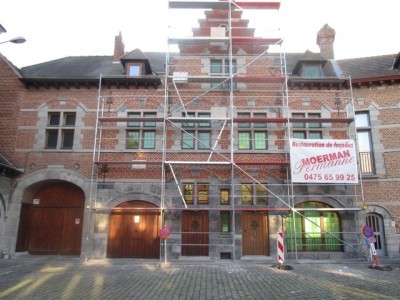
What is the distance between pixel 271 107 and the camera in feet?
45.3

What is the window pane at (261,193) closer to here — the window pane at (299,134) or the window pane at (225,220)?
the window pane at (225,220)

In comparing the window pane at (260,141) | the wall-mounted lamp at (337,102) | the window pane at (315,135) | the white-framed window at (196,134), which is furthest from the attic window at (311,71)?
the white-framed window at (196,134)

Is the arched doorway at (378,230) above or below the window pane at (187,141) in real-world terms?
below

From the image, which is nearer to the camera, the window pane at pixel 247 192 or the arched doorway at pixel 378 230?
the arched doorway at pixel 378 230

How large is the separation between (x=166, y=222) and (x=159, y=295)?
5.47 m

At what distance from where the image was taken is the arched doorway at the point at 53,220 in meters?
13.2

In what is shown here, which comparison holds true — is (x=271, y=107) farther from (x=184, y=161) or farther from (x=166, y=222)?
(x=166, y=222)

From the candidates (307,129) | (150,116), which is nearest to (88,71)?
(150,116)

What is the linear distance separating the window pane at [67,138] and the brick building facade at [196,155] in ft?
0.23

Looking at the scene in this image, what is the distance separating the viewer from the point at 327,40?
1639 centimetres

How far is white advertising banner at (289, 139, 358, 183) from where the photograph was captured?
40.3 ft

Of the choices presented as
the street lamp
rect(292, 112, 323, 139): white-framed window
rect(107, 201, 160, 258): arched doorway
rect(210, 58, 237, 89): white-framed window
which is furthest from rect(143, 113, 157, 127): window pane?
rect(292, 112, 323, 139): white-framed window

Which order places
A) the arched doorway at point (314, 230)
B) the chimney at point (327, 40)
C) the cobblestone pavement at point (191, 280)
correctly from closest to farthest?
the cobblestone pavement at point (191, 280)
the arched doorway at point (314, 230)
the chimney at point (327, 40)

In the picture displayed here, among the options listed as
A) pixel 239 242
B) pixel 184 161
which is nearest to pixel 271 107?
pixel 184 161
